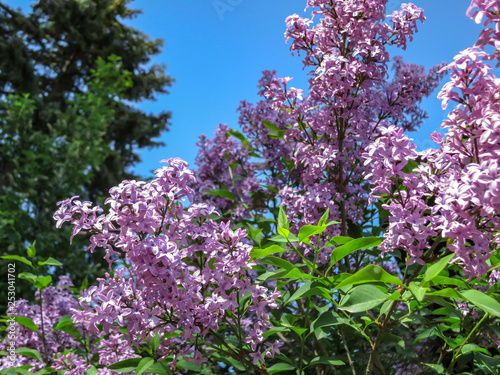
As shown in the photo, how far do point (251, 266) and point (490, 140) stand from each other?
81 centimetres

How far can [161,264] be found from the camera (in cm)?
138

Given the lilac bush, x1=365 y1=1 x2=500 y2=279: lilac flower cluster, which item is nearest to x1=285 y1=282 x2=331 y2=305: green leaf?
the lilac bush

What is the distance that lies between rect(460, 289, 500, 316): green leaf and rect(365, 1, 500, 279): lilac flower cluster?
10cm

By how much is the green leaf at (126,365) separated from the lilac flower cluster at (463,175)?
3.25ft

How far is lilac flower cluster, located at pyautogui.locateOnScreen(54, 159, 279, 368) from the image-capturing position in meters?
1.38

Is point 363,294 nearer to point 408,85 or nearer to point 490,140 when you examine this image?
point 490,140

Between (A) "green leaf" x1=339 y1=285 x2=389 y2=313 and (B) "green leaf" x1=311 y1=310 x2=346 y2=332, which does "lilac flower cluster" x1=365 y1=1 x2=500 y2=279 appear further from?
(B) "green leaf" x1=311 y1=310 x2=346 y2=332

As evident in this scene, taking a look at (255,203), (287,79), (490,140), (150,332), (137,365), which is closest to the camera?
(490,140)

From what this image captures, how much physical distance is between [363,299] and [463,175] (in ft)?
1.36

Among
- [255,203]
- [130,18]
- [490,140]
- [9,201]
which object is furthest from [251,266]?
[130,18]

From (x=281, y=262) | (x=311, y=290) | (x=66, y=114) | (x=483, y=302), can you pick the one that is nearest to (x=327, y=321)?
(x=311, y=290)

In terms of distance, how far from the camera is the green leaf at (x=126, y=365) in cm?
157

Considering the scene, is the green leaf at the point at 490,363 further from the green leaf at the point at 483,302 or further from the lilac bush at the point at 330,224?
the green leaf at the point at 483,302

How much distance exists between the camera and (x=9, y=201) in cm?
761
